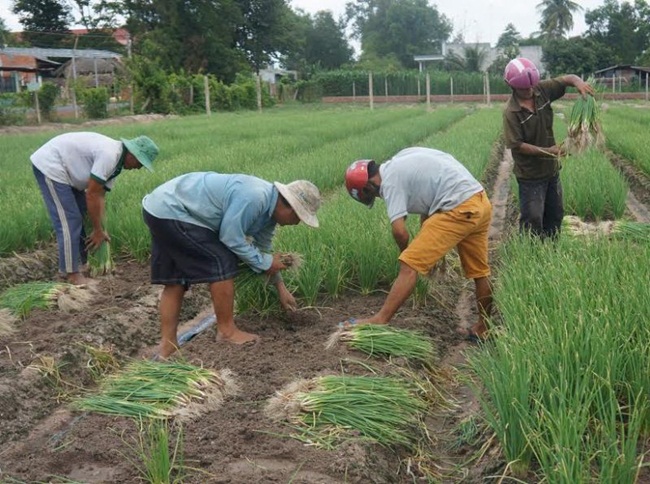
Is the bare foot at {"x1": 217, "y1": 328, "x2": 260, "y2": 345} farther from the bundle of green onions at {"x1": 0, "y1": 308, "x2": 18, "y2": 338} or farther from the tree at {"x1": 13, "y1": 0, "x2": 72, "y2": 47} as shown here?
the tree at {"x1": 13, "y1": 0, "x2": 72, "y2": 47}

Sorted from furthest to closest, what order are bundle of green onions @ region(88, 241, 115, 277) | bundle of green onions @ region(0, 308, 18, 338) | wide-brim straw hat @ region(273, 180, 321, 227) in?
bundle of green onions @ region(88, 241, 115, 277) → bundle of green onions @ region(0, 308, 18, 338) → wide-brim straw hat @ region(273, 180, 321, 227)

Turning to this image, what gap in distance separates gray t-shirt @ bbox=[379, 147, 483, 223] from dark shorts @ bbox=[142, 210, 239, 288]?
36.3 inches

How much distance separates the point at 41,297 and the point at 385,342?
2612mm

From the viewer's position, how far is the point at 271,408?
3.15 m

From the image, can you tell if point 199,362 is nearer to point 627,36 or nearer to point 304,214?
point 304,214

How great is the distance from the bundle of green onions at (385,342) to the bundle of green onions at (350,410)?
452 mm

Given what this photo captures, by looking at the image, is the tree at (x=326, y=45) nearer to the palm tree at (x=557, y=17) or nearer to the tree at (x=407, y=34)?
the tree at (x=407, y=34)

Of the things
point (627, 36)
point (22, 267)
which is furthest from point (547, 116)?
point (627, 36)

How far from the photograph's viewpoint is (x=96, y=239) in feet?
18.7

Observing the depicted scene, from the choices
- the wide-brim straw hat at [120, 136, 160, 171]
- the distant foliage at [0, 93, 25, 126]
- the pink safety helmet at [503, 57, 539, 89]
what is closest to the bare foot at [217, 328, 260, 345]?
the wide-brim straw hat at [120, 136, 160, 171]

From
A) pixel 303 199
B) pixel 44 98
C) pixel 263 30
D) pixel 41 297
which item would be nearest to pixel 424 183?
pixel 303 199

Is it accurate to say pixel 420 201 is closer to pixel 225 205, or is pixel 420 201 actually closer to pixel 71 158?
pixel 225 205

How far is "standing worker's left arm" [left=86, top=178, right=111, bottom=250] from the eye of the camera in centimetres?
537

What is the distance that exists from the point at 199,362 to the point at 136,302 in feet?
5.27
